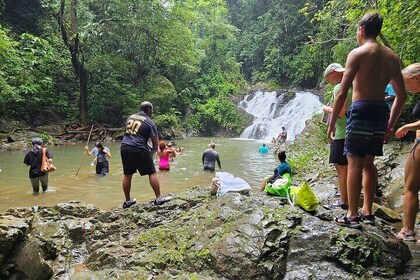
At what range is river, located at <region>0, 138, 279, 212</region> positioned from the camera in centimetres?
786

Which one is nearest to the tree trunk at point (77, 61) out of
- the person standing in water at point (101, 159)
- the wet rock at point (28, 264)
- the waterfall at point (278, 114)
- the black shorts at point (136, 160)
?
the person standing in water at point (101, 159)

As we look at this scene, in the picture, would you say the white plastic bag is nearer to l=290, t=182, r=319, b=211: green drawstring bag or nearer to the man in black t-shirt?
the man in black t-shirt

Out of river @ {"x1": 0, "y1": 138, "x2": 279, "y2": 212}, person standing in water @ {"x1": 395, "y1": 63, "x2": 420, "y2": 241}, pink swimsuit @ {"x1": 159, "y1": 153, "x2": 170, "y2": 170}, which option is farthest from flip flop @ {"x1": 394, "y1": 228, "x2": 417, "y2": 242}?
pink swimsuit @ {"x1": 159, "y1": 153, "x2": 170, "y2": 170}

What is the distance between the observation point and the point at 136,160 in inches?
221

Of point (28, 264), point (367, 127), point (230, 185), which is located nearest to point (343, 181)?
point (367, 127)

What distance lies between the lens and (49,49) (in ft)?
68.7

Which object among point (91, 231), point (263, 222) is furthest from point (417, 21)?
point (91, 231)

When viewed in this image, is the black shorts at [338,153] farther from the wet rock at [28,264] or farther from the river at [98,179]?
the river at [98,179]

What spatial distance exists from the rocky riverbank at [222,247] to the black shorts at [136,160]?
0.87 metres

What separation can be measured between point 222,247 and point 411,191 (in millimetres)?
2037

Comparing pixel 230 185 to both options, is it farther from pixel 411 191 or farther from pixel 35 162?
pixel 35 162

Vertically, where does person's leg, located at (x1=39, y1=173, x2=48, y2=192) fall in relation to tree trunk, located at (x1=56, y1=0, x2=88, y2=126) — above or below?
below

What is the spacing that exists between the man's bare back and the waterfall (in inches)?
815

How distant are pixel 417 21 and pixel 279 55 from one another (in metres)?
28.9
